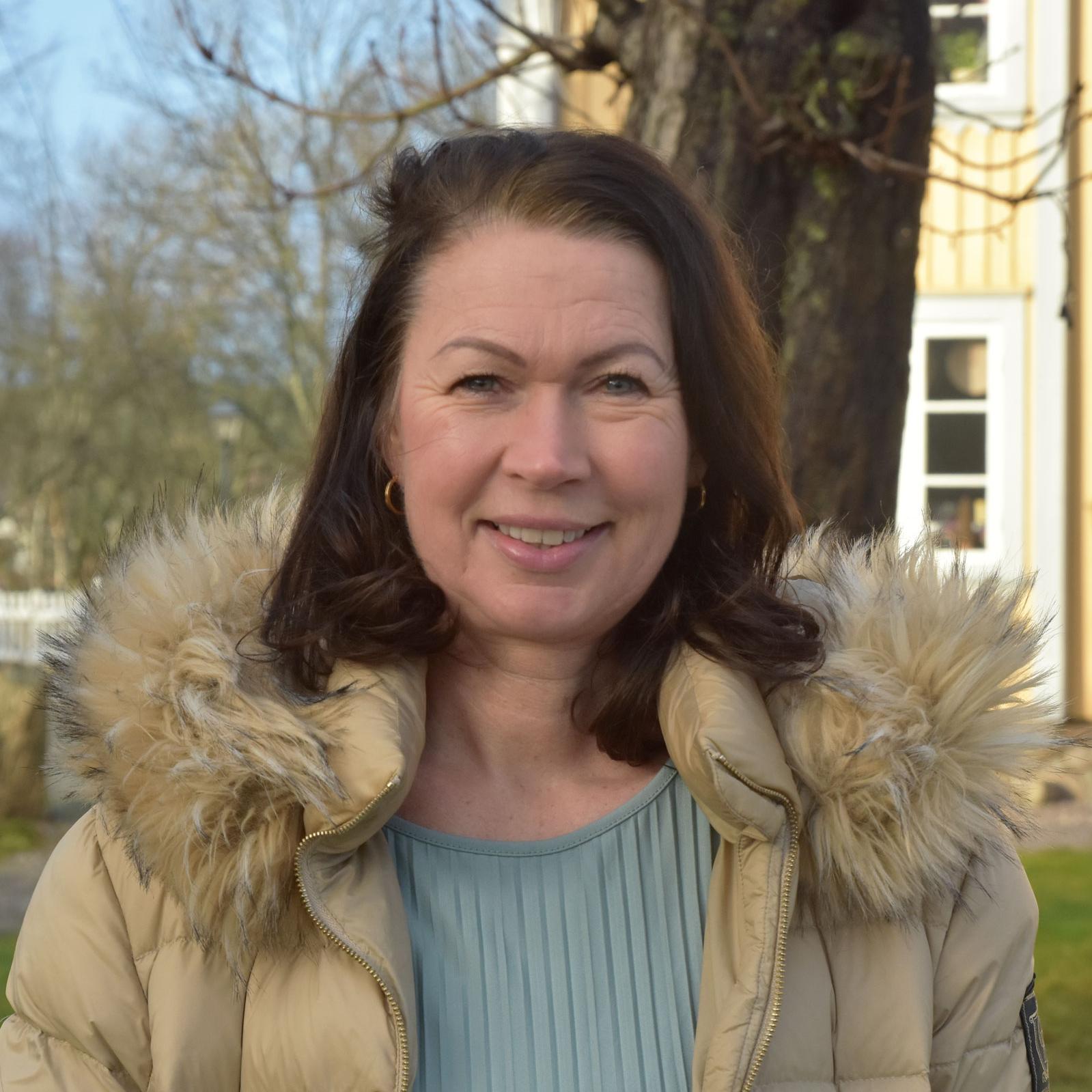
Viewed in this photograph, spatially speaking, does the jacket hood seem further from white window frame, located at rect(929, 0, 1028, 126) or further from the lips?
white window frame, located at rect(929, 0, 1028, 126)

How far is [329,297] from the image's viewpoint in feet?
69.1

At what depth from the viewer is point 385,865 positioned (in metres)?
2.07

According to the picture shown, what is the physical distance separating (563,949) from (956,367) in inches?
383

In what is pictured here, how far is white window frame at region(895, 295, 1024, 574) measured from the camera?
11.0 meters

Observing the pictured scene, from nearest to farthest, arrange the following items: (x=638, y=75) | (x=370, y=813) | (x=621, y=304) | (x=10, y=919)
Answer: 1. (x=370, y=813)
2. (x=621, y=304)
3. (x=638, y=75)
4. (x=10, y=919)

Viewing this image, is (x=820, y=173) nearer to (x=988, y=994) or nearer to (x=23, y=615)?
(x=988, y=994)

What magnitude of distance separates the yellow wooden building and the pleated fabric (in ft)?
28.7

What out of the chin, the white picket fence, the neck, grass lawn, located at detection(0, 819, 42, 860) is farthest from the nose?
the white picket fence

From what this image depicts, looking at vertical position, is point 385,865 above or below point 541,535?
below

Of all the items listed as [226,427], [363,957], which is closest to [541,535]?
[363,957]

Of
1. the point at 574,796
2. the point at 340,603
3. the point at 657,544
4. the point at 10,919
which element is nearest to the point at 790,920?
the point at 574,796

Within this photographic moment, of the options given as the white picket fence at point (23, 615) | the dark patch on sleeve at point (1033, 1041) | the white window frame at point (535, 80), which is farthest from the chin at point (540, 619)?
the white picket fence at point (23, 615)

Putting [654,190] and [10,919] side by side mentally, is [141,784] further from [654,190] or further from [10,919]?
[10,919]

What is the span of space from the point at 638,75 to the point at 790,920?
2.68 m
